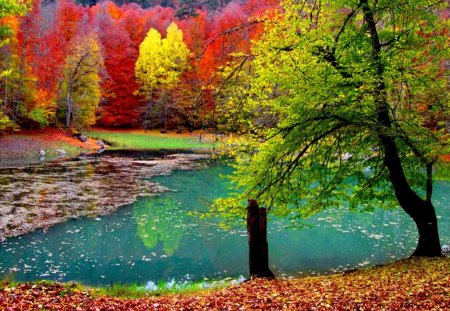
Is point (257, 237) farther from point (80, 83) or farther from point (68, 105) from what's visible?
point (80, 83)

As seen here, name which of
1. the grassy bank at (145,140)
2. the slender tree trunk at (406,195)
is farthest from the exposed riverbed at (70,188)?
the slender tree trunk at (406,195)

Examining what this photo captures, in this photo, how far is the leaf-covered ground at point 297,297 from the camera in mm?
7000

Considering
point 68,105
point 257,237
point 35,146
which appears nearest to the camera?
point 257,237

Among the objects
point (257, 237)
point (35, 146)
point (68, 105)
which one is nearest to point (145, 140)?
point (68, 105)

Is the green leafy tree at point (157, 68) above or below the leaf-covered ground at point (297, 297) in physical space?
above

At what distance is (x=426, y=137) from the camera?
11.0 m

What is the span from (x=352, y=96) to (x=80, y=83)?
42317mm

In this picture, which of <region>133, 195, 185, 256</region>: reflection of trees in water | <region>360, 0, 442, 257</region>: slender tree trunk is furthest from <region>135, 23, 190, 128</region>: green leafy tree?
<region>360, 0, 442, 257</region>: slender tree trunk

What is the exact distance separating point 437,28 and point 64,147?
122 feet

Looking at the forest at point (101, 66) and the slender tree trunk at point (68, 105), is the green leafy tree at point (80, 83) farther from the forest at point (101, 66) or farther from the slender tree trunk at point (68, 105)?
the forest at point (101, 66)

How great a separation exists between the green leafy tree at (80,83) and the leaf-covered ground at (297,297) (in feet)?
133

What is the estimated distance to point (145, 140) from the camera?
55469 millimetres

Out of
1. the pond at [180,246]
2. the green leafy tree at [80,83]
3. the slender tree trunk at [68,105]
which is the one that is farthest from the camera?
the green leafy tree at [80,83]

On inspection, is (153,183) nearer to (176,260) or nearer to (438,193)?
(176,260)
